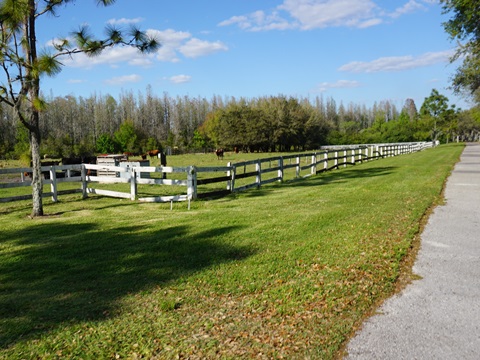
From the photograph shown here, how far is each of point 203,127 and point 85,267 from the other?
93.1 metres

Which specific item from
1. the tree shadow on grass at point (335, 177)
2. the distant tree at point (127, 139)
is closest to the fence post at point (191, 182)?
the tree shadow on grass at point (335, 177)

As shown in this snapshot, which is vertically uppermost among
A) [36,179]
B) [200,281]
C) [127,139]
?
[127,139]

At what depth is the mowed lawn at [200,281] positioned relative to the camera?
11.2 ft

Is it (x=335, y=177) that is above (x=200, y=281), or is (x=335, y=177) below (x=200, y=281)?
above

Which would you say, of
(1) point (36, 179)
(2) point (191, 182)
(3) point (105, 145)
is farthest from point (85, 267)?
(3) point (105, 145)

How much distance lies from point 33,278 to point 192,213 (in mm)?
4550

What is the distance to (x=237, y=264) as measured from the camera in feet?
17.4

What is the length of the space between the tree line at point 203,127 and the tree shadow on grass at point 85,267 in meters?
A: 53.0

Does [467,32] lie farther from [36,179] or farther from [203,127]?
[203,127]

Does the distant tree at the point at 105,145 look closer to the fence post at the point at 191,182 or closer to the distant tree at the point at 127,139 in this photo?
the distant tree at the point at 127,139

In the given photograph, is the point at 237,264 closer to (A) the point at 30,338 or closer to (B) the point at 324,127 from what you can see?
(A) the point at 30,338

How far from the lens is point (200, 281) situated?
187 inches

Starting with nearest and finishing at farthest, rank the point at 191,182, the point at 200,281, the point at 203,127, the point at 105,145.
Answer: the point at 200,281
the point at 191,182
the point at 105,145
the point at 203,127

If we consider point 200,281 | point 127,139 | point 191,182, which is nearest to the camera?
point 200,281
